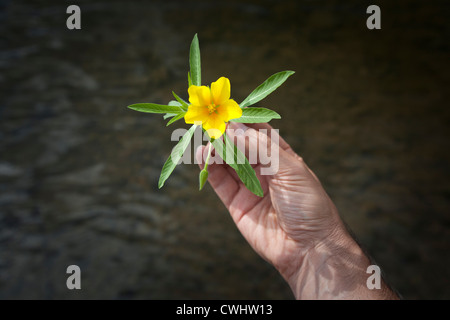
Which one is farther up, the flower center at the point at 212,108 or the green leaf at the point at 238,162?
the flower center at the point at 212,108

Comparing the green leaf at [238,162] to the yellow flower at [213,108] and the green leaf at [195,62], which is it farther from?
the green leaf at [195,62]


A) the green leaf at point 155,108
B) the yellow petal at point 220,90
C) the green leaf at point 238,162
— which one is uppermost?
the yellow petal at point 220,90

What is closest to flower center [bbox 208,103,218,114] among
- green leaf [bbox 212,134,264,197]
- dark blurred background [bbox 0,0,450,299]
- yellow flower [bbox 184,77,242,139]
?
yellow flower [bbox 184,77,242,139]

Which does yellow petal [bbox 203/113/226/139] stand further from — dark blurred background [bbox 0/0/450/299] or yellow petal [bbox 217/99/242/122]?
dark blurred background [bbox 0/0/450/299]

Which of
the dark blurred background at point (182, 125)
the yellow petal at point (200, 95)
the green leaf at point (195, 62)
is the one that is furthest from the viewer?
the dark blurred background at point (182, 125)

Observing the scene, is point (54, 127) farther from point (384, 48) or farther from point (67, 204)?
point (384, 48)

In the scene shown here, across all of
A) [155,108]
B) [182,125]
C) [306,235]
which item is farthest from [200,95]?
[182,125]

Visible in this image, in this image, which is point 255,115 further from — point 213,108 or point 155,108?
point 155,108

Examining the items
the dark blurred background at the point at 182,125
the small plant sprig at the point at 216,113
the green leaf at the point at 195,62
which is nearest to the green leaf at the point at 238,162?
the small plant sprig at the point at 216,113
